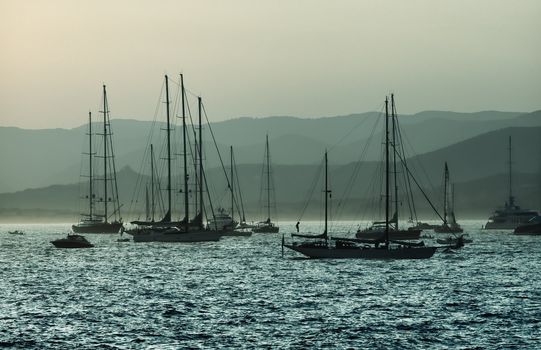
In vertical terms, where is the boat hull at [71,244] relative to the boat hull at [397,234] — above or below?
below

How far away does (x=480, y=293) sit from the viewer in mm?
89625

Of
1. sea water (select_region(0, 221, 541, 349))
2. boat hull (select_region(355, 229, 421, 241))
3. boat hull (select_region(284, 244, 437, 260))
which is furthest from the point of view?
boat hull (select_region(355, 229, 421, 241))

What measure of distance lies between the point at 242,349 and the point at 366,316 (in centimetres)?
1631

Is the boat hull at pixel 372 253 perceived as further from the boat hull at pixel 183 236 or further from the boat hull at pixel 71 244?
the boat hull at pixel 71 244

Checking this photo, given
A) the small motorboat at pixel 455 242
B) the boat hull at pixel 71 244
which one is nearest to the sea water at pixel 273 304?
the small motorboat at pixel 455 242

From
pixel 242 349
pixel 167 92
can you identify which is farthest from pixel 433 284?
pixel 167 92

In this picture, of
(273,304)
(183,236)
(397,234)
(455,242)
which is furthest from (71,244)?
(273,304)

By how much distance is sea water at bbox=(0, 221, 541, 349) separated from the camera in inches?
2480

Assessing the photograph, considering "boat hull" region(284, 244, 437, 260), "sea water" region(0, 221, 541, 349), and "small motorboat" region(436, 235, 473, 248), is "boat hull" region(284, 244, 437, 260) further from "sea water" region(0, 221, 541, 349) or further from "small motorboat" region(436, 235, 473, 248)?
"small motorboat" region(436, 235, 473, 248)

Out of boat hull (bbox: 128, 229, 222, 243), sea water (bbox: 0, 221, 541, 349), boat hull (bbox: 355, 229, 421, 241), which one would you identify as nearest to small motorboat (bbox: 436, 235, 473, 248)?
boat hull (bbox: 355, 229, 421, 241)

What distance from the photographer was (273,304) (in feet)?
266

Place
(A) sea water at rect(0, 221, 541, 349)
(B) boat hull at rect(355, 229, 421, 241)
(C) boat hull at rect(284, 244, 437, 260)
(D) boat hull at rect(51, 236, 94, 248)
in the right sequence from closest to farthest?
1. (A) sea water at rect(0, 221, 541, 349)
2. (C) boat hull at rect(284, 244, 437, 260)
3. (D) boat hull at rect(51, 236, 94, 248)
4. (B) boat hull at rect(355, 229, 421, 241)

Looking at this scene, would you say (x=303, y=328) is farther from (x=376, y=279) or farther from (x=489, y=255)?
(x=489, y=255)

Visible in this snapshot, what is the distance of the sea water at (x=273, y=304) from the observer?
6300 cm
